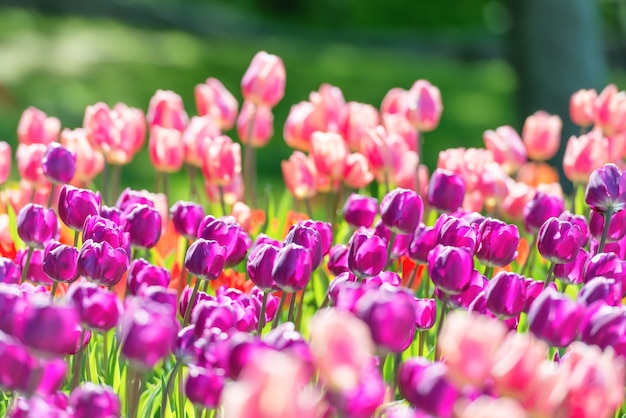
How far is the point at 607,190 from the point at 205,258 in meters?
0.74

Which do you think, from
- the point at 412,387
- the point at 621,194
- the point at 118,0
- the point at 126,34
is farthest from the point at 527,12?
the point at 118,0

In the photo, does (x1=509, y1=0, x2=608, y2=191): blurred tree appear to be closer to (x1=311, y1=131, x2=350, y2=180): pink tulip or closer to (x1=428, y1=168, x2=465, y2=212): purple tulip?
(x1=311, y1=131, x2=350, y2=180): pink tulip

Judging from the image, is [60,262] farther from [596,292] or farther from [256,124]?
[256,124]

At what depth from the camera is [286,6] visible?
64.3 ft

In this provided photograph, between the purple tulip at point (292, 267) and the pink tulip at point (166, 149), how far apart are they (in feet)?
3.73

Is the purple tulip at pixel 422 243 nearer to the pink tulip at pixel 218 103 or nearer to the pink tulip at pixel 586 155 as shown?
the pink tulip at pixel 586 155

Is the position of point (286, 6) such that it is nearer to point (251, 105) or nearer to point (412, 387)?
point (251, 105)

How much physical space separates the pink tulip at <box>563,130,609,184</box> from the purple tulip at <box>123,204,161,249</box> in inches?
45.1

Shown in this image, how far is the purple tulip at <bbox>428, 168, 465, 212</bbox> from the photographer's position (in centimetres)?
221

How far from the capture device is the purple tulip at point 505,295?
1584mm

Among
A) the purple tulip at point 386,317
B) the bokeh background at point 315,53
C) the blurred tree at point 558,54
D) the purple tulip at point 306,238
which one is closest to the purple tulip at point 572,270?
the purple tulip at point 306,238

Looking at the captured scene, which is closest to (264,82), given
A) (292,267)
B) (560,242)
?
(560,242)

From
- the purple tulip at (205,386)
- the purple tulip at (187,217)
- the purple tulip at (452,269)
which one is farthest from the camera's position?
the purple tulip at (187,217)

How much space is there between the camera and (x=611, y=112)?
279cm
